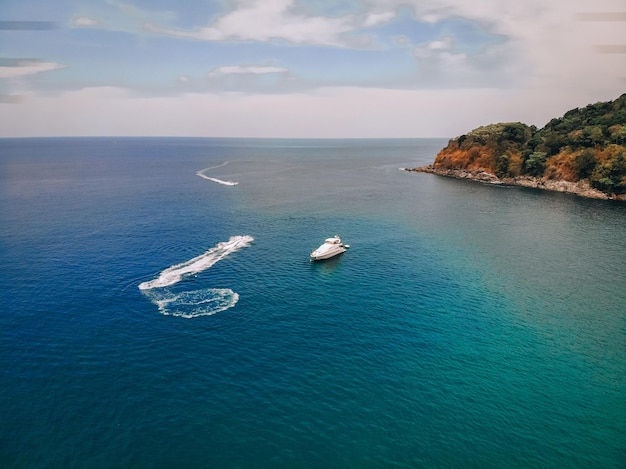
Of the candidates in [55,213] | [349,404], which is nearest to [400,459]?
[349,404]

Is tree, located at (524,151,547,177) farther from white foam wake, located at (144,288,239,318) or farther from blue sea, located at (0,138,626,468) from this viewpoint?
white foam wake, located at (144,288,239,318)

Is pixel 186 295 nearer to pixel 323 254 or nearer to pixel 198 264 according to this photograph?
pixel 198 264

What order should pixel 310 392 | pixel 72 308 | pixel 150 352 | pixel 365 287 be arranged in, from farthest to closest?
pixel 365 287, pixel 72 308, pixel 150 352, pixel 310 392

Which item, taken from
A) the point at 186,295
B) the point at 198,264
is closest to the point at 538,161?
the point at 198,264

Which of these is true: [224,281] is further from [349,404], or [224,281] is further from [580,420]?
[580,420]

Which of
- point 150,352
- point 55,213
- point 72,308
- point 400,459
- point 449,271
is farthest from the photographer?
point 55,213

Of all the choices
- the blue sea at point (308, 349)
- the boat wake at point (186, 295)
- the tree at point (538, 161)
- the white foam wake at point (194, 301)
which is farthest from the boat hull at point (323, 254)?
the tree at point (538, 161)
